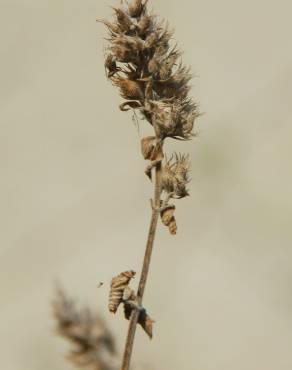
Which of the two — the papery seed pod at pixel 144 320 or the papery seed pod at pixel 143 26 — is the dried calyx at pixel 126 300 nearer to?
the papery seed pod at pixel 144 320

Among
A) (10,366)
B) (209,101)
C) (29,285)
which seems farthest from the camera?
(209,101)

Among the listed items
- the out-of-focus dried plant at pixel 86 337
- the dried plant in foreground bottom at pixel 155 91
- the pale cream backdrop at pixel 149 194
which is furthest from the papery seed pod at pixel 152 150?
the pale cream backdrop at pixel 149 194

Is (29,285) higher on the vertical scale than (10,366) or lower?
higher

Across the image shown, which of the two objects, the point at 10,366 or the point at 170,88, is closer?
the point at 170,88

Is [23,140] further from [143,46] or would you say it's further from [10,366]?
[143,46]

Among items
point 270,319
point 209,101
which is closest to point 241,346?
point 270,319

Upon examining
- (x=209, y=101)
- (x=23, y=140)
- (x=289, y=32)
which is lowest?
(x=23, y=140)

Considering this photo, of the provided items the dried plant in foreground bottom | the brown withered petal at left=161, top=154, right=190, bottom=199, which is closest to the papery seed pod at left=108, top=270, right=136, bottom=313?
the dried plant in foreground bottom
